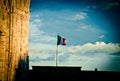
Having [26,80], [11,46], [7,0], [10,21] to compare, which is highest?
[7,0]

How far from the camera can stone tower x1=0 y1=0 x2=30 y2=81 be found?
26203 mm

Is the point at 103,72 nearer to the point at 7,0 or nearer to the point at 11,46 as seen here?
the point at 11,46

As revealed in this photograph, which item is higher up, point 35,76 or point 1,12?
point 1,12

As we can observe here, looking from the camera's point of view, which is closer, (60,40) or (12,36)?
(12,36)

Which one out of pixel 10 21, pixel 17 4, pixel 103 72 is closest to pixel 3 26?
pixel 10 21

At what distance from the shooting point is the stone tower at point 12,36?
86.0 ft

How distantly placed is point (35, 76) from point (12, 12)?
18.6ft

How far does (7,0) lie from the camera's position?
26.7 metres

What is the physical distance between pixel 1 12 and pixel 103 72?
9373 mm

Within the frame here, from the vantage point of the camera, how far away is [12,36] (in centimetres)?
2723

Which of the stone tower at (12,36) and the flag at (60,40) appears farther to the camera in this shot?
the flag at (60,40)

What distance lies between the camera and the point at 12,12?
27.2m

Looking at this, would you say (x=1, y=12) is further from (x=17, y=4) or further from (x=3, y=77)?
(x=3, y=77)

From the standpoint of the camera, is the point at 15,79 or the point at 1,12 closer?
the point at 1,12
